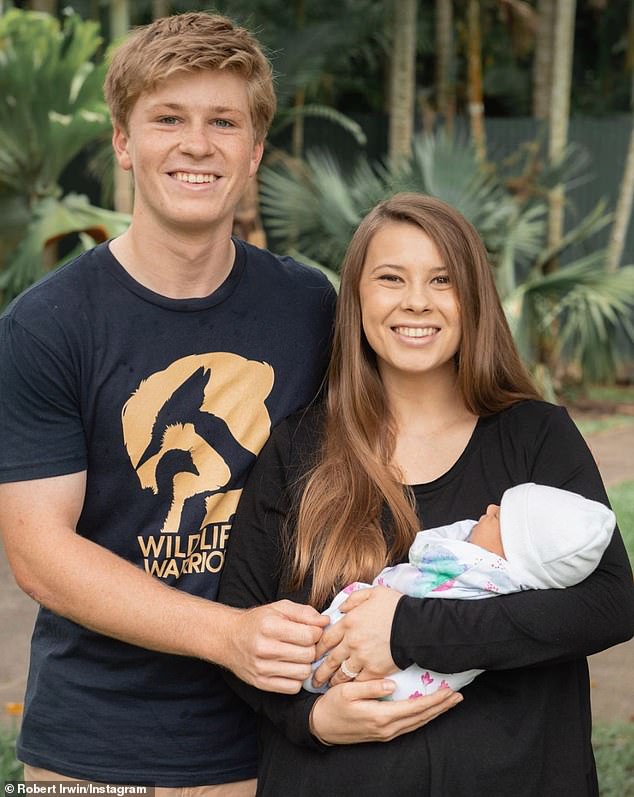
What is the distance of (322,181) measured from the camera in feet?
31.0

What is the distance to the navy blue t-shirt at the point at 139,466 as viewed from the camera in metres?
2.40

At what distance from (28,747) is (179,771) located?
35 cm

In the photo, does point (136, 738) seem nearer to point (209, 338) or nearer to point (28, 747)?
A: point (28, 747)

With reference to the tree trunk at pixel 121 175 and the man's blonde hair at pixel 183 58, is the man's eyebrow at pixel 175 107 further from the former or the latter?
the tree trunk at pixel 121 175

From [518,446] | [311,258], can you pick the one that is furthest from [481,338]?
[311,258]

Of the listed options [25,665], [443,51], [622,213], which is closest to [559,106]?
[622,213]

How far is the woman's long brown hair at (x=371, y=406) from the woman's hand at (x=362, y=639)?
0.12 meters

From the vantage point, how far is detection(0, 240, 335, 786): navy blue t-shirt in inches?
94.7

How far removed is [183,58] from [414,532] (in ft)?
3.62

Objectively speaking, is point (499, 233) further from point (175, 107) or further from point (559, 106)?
point (175, 107)

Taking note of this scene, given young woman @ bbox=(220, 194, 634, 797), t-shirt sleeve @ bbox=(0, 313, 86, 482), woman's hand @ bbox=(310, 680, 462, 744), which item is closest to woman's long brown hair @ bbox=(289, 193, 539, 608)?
young woman @ bbox=(220, 194, 634, 797)

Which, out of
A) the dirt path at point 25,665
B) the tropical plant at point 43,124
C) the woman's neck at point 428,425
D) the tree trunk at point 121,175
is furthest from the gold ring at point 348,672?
the tree trunk at point 121,175

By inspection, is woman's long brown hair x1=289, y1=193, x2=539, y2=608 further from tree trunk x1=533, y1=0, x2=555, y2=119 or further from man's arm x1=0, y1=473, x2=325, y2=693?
tree trunk x1=533, y1=0, x2=555, y2=119

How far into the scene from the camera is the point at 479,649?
7.16ft
